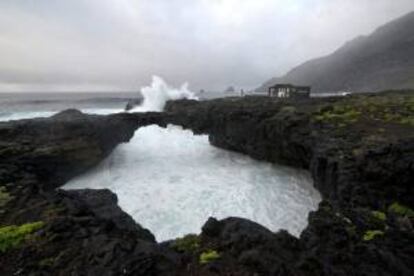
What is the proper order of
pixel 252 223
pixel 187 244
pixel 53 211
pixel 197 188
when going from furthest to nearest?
pixel 197 188
pixel 53 211
pixel 252 223
pixel 187 244

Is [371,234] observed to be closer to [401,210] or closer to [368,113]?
[401,210]

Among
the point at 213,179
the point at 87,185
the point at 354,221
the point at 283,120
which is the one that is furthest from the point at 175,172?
the point at 354,221

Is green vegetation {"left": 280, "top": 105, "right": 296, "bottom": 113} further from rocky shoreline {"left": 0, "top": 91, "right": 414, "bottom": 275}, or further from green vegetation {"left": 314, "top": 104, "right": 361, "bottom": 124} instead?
green vegetation {"left": 314, "top": 104, "right": 361, "bottom": 124}

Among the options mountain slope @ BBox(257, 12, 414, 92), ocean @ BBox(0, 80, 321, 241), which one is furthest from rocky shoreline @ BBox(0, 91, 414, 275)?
mountain slope @ BBox(257, 12, 414, 92)

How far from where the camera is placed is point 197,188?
880 inches

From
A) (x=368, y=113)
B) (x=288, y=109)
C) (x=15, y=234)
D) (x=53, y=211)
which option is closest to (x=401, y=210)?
(x=368, y=113)

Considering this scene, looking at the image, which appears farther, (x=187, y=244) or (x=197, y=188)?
(x=197, y=188)

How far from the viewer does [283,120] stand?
25125 millimetres

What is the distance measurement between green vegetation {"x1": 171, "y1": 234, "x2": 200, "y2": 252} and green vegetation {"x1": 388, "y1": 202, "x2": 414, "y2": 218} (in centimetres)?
825

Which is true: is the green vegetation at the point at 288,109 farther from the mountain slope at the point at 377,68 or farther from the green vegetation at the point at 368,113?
the mountain slope at the point at 377,68

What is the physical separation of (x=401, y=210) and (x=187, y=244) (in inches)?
358

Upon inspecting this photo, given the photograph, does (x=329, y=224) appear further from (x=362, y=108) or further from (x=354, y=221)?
(x=362, y=108)

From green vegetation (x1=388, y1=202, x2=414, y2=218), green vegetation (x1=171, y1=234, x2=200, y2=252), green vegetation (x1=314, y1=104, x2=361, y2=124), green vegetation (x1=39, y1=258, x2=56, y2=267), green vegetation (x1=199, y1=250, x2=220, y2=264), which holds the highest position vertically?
green vegetation (x1=314, y1=104, x2=361, y2=124)

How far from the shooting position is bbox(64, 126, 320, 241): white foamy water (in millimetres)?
18234
